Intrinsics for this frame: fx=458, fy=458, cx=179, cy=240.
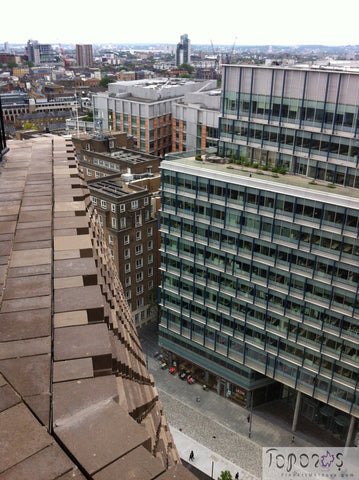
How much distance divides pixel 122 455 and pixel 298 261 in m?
55.2

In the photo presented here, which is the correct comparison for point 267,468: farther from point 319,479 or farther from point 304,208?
point 304,208

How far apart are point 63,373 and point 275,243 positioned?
52901mm

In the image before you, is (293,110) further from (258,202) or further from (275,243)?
(275,243)

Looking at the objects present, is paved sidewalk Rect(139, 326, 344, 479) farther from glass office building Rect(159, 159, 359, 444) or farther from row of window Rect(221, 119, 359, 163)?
row of window Rect(221, 119, 359, 163)

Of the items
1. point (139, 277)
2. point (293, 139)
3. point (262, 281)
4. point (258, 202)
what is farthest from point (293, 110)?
point (139, 277)

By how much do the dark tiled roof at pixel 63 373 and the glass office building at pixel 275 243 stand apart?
39.9 meters

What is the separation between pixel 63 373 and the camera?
13.6 m

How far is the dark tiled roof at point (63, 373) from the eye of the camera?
1031 cm

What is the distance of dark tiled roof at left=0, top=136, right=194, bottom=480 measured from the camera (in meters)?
10.3

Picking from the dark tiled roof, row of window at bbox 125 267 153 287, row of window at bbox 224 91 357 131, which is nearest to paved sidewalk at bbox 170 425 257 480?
row of window at bbox 125 267 153 287

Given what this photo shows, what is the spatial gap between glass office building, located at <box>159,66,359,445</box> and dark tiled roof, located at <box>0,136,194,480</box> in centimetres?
3991

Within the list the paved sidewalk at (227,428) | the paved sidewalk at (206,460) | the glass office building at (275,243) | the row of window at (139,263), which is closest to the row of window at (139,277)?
the row of window at (139,263)

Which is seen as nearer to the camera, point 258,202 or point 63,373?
point 63,373

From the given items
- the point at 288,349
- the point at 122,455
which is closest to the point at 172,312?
the point at 288,349
